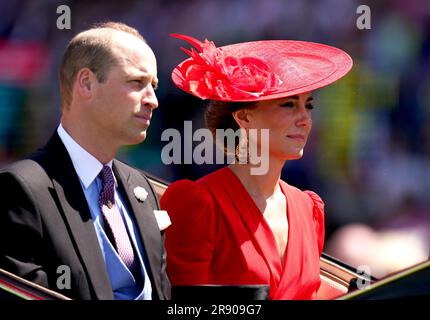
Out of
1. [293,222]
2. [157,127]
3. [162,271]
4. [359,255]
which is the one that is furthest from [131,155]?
[359,255]

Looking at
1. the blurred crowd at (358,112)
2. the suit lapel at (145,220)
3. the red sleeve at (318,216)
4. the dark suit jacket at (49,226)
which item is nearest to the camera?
the dark suit jacket at (49,226)

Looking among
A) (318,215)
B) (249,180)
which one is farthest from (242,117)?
(318,215)

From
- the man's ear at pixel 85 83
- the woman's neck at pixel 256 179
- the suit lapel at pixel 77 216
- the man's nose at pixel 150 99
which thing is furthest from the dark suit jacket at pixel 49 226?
the woman's neck at pixel 256 179

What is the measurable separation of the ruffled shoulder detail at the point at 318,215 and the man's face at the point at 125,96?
69cm

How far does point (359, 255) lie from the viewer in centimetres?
278

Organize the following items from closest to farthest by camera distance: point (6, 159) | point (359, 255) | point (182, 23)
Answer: point (6, 159), point (182, 23), point (359, 255)

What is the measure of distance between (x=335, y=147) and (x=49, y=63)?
2.86 feet

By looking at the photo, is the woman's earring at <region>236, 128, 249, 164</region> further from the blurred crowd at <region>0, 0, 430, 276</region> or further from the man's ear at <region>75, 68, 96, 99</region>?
the man's ear at <region>75, 68, 96, 99</region>

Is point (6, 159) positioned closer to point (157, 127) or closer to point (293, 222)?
point (157, 127)

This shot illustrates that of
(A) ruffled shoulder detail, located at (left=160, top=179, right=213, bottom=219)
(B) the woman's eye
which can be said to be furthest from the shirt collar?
(B) the woman's eye

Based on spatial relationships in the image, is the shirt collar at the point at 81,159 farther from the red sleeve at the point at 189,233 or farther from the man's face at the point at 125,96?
the red sleeve at the point at 189,233

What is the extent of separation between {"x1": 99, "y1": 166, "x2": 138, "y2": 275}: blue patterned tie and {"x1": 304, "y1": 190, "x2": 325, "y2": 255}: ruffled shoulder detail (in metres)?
0.68

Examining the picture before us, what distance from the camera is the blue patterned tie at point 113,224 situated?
242 cm

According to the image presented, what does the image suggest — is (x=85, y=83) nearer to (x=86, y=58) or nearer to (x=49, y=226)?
(x=86, y=58)
